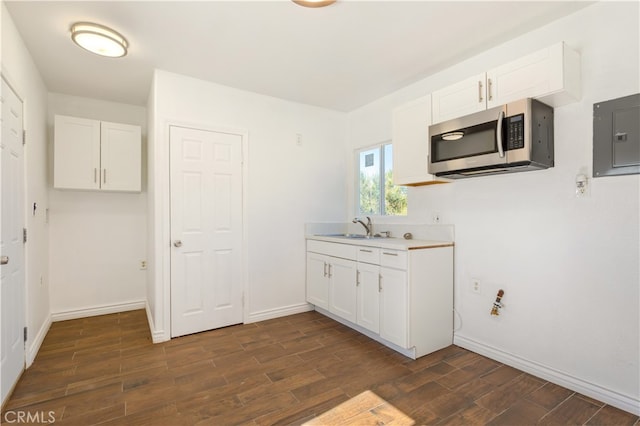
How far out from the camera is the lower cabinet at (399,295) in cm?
255

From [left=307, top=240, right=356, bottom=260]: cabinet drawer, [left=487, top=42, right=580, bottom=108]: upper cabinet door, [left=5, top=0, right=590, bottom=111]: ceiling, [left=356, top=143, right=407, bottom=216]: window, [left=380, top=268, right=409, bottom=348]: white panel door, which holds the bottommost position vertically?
[left=380, top=268, right=409, bottom=348]: white panel door

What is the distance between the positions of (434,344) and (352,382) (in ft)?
2.92

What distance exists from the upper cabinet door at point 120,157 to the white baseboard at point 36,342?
1503 millimetres

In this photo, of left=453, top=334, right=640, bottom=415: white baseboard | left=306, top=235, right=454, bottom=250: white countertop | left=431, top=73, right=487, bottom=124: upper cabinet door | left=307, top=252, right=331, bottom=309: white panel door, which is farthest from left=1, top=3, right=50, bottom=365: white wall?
left=453, top=334, right=640, bottom=415: white baseboard

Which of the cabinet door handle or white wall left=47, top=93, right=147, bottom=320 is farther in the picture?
white wall left=47, top=93, right=147, bottom=320

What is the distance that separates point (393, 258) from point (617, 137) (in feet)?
5.38

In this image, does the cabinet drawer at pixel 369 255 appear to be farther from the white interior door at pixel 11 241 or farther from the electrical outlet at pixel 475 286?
the white interior door at pixel 11 241

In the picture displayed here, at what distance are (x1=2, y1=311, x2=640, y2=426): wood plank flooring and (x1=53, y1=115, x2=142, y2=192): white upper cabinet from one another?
5.32 feet

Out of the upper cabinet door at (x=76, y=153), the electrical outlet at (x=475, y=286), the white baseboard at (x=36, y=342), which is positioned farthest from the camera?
the upper cabinet door at (x=76, y=153)

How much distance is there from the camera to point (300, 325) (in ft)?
11.1

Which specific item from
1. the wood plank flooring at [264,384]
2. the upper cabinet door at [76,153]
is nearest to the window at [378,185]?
the wood plank flooring at [264,384]

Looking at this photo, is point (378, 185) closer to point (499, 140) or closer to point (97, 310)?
point (499, 140)

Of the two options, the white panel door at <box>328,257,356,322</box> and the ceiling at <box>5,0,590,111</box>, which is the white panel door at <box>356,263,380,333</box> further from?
the ceiling at <box>5,0,590,111</box>

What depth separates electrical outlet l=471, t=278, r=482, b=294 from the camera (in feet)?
8.79
